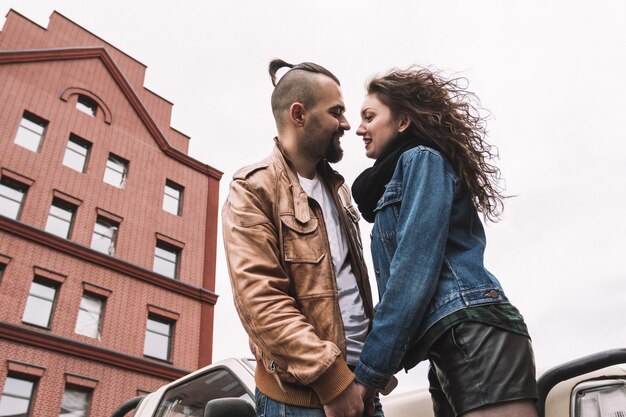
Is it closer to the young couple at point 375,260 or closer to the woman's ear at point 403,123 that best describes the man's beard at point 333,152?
the young couple at point 375,260

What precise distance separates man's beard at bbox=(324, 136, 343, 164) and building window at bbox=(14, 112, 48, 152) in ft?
62.5

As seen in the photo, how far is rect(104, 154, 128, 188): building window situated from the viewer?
67.3 feet

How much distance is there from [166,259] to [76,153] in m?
5.32

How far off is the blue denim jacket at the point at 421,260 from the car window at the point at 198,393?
1.74 m

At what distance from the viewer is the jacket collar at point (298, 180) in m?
2.07

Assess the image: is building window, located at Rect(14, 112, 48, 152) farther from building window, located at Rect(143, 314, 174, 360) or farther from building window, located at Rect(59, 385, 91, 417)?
building window, located at Rect(59, 385, 91, 417)

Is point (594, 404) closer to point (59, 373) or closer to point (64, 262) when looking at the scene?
point (59, 373)

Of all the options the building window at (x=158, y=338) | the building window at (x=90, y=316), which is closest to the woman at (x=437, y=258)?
the building window at (x=90, y=316)

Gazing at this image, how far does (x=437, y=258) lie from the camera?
172cm

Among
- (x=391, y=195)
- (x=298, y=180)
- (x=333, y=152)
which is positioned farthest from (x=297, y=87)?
(x=391, y=195)

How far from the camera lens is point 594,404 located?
206 centimetres

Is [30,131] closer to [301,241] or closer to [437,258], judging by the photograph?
[301,241]

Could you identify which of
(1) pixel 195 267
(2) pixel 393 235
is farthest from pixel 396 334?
(1) pixel 195 267

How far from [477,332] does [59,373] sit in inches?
654
